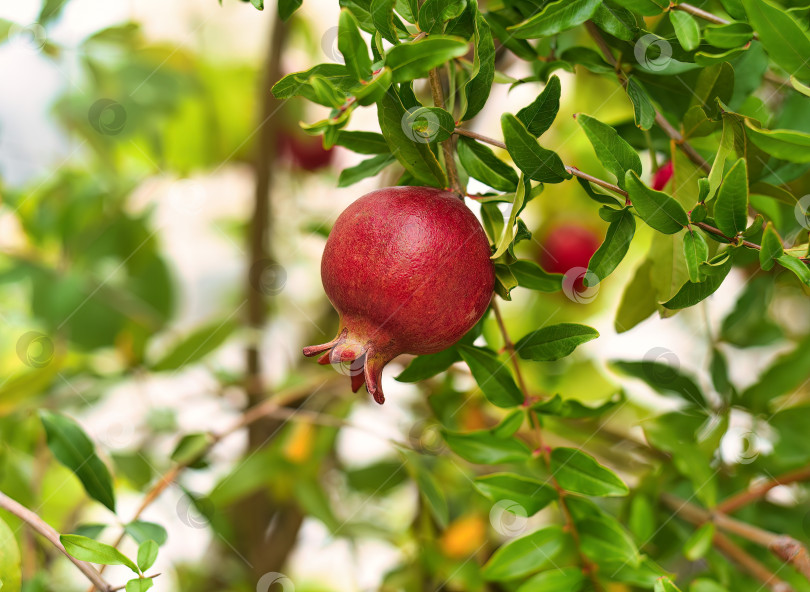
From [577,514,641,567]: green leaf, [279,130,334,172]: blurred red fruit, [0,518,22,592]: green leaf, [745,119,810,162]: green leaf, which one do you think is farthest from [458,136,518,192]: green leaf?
[279,130,334,172]: blurred red fruit

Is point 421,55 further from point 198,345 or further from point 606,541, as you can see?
point 198,345

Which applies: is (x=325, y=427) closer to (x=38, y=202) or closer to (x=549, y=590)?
(x=549, y=590)

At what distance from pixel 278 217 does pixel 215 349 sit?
0.39 meters

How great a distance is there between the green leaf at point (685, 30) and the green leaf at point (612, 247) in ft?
0.26

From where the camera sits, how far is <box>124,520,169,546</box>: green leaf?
17.4 inches

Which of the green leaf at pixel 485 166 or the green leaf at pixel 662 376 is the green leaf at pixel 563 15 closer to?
the green leaf at pixel 485 166

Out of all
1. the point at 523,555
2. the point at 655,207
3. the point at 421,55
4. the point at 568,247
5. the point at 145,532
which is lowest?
the point at 568,247

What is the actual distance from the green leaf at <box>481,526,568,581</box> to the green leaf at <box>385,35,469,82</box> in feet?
1.01

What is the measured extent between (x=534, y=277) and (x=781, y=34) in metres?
0.16

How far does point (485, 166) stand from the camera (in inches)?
15.2

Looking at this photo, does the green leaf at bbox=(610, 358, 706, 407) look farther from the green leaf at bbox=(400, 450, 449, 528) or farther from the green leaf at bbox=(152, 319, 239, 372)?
the green leaf at bbox=(152, 319, 239, 372)

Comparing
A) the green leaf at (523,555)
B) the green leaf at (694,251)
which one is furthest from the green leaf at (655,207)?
the green leaf at (523,555)

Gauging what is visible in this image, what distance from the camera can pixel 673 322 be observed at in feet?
3.43

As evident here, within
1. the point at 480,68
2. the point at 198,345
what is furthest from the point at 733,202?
the point at 198,345
